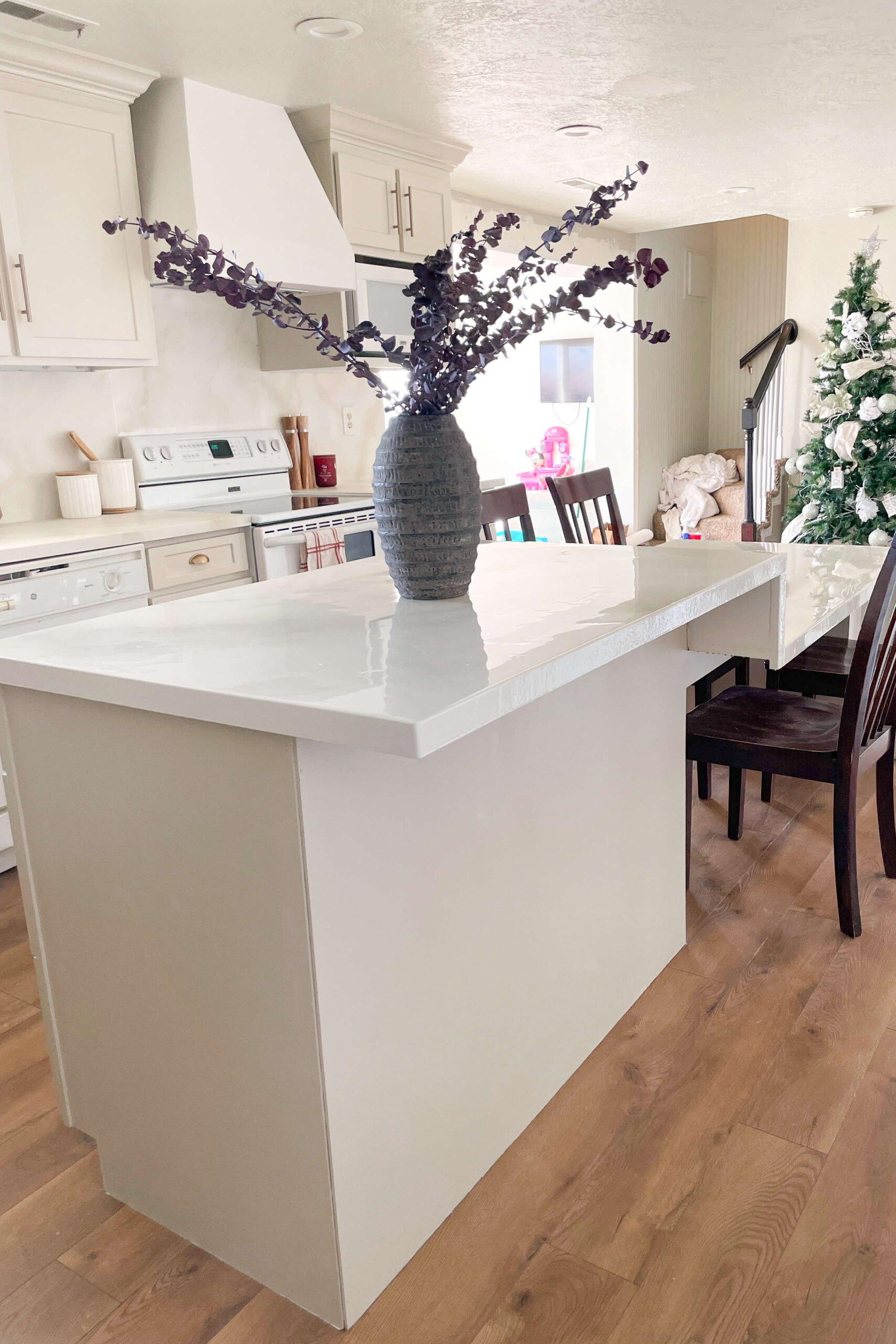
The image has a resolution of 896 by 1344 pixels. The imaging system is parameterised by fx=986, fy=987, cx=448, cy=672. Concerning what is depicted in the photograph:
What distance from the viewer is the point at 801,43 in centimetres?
318

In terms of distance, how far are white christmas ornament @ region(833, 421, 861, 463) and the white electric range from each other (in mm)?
3024

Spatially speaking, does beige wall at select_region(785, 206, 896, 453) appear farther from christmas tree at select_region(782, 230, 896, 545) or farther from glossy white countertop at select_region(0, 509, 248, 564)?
glossy white countertop at select_region(0, 509, 248, 564)

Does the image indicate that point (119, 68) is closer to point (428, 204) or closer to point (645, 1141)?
point (428, 204)

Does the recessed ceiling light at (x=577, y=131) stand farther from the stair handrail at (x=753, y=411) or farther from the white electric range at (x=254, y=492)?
the stair handrail at (x=753, y=411)

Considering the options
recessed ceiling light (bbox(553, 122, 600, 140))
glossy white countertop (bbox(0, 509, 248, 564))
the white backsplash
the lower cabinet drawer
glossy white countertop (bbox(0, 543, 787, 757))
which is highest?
recessed ceiling light (bbox(553, 122, 600, 140))

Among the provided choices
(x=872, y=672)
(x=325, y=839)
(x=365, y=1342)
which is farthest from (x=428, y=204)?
(x=365, y=1342)

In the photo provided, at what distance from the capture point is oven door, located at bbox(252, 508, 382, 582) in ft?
11.2

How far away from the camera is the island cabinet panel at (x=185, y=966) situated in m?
1.19

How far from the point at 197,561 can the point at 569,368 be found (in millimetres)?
5128

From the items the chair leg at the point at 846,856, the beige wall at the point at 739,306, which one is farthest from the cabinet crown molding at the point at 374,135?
the beige wall at the point at 739,306

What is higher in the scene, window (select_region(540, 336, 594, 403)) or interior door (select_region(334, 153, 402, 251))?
interior door (select_region(334, 153, 402, 251))

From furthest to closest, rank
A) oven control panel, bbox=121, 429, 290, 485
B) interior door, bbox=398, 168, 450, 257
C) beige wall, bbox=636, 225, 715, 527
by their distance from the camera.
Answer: beige wall, bbox=636, 225, 715, 527, interior door, bbox=398, 168, 450, 257, oven control panel, bbox=121, 429, 290, 485

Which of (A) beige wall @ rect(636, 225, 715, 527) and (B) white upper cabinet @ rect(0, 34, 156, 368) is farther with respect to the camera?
(A) beige wall @ rect(636, 225, 715, 527)

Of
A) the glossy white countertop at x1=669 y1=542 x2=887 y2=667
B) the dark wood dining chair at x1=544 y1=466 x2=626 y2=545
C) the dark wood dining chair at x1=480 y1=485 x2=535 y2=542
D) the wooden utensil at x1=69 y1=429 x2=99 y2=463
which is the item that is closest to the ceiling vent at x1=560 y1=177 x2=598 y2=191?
the dark wood dining chair at x1=544 y1=466 x2=626 y2=545
